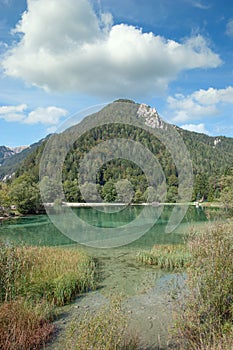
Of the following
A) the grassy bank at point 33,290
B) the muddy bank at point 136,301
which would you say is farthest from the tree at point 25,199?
the grassy bank at point 33,290

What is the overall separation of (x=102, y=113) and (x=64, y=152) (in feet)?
9.31

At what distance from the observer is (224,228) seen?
6.65 m

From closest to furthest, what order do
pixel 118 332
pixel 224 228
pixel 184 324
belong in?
1. pixel 118 332
2. pixel 184 324
3. pixel 224 228

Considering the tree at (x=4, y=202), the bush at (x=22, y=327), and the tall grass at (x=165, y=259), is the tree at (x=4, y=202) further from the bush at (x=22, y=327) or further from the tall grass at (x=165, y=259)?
the bush at (x=22, y=327)

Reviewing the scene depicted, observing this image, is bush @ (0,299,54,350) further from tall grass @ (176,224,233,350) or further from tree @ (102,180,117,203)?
tree @ (102,180,117,203)

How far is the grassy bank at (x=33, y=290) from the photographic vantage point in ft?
20.3

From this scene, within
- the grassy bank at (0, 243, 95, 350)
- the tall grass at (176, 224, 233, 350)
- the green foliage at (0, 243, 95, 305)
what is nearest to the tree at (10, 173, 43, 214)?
the grassy bank at (0, 243, 95, 350)

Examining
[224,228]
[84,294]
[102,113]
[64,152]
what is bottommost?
[84,294]

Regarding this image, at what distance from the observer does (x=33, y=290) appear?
9789mm

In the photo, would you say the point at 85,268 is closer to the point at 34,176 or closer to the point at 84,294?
the point at 84,294

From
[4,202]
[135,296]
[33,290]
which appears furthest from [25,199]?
[135,296]

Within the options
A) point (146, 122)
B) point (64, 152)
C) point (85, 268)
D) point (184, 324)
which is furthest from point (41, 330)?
point (146, 122)

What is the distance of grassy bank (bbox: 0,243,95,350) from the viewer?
6191mm

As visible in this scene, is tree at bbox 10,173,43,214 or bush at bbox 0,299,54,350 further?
tree at bbox 10,173,43,214
